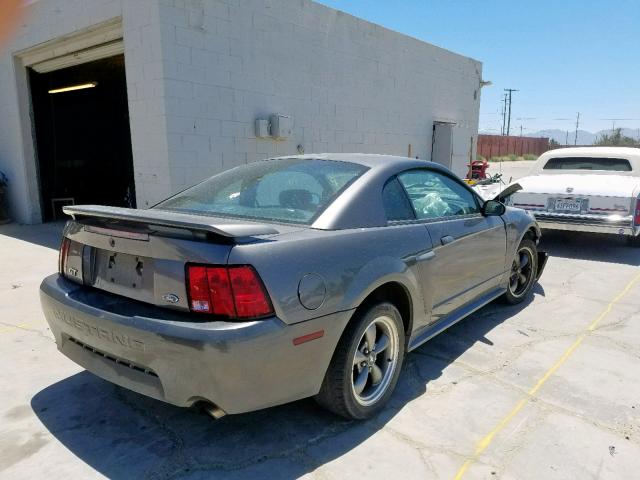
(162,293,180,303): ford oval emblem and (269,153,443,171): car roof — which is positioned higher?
(269,153,443,171): car roof

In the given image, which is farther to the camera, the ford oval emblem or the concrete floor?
the concrete floor

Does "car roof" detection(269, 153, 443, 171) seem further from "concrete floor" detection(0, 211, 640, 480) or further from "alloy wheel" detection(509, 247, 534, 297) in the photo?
"alloy wheel" detection(509, 247, 534, 297)

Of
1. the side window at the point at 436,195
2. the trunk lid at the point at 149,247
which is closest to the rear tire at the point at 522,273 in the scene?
the side window at the point at 436,195

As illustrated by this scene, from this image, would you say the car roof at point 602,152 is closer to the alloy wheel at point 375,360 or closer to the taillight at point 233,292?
the alloy wheel at point 375,360

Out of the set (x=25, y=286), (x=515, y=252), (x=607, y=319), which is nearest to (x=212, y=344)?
(x=515, y=252)

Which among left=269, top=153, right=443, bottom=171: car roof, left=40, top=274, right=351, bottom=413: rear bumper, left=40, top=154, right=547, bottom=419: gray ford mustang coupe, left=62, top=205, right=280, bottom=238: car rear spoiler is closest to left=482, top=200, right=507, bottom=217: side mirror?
left=40, top=154, right=547, bottom=419: gray ford mustang coupe

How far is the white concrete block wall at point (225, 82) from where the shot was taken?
277 inches

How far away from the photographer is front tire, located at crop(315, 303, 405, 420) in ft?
8.15

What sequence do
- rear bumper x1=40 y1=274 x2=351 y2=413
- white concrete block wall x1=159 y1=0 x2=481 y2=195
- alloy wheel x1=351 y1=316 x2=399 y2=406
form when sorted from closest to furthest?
rear bumper x1=40 y1=274 x2=351 y2=413 → alloy wheel x1=351 y1=316 x2=399 y2=406 → white concrete block wall x1=159 y1=0 x2=481 y2=195

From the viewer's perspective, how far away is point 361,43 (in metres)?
10.5

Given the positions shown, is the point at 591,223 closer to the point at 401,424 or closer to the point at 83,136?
the point at 401,424

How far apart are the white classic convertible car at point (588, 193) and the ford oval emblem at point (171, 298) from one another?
6149 mm

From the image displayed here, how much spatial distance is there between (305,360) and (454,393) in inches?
49.1

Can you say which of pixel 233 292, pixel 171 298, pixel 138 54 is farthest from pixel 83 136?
pixel 233 292
